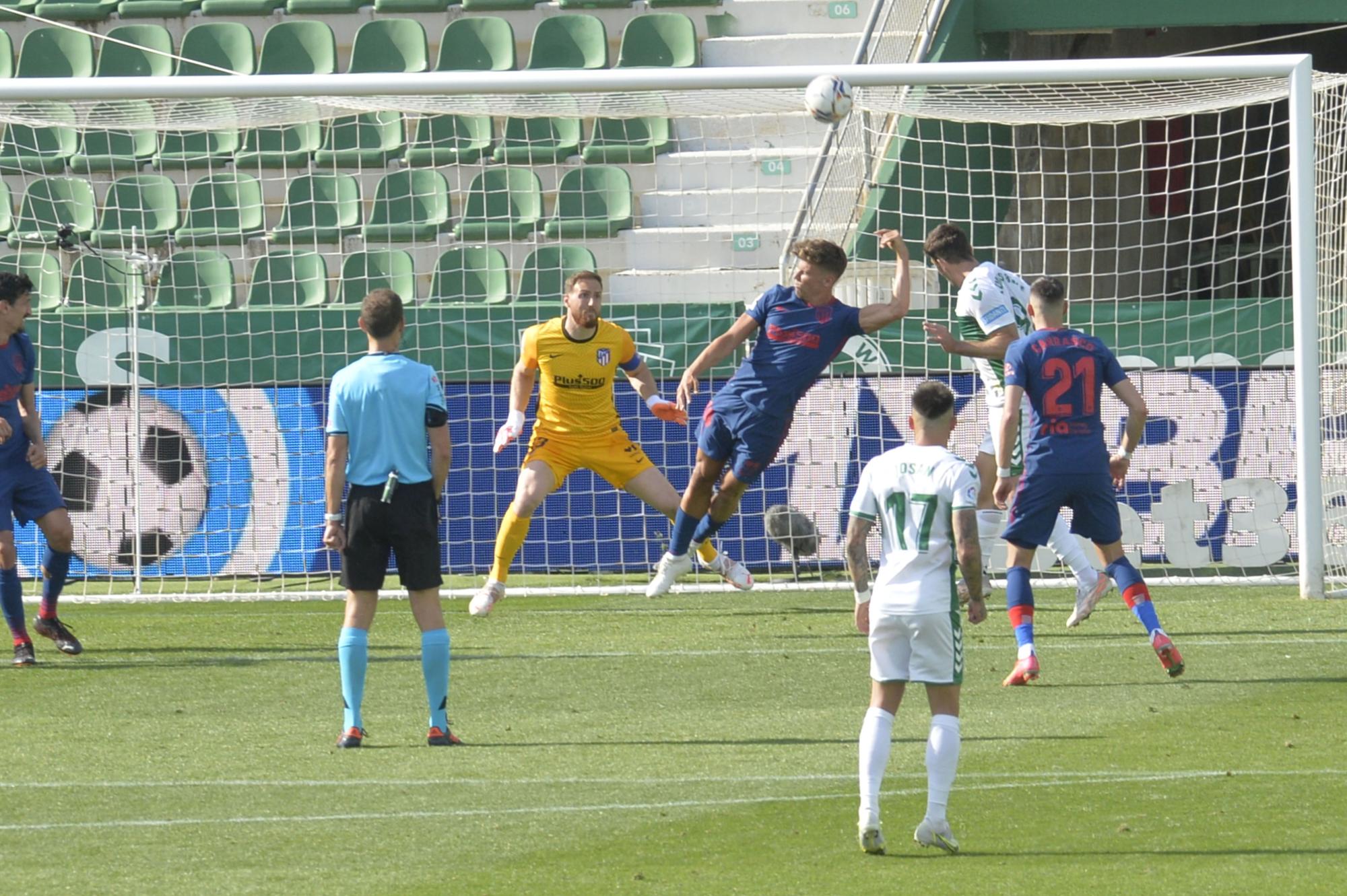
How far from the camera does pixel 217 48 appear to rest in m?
18.8

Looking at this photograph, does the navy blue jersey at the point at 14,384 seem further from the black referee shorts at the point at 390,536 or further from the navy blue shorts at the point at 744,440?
the navy blue shorts at the point at 744,440

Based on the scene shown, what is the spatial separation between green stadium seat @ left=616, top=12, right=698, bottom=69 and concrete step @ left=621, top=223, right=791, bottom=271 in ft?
7.51

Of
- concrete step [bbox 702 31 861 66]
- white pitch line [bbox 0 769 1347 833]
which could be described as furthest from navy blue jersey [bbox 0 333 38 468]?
concrete step [bbox 702 31 861 66]

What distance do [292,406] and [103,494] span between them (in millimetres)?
1600

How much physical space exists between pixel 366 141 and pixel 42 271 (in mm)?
3427

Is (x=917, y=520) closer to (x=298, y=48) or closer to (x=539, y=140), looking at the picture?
(x=539, y=140)

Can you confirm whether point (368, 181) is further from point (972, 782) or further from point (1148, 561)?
point (972, 782)

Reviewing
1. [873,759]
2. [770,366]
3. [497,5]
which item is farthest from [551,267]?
[873,759]

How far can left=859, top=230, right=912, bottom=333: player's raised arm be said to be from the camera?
897 centimetres

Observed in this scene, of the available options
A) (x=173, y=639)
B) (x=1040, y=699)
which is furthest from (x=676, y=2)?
(x=1040, y=699)

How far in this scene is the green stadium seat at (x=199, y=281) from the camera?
1628 centimetres

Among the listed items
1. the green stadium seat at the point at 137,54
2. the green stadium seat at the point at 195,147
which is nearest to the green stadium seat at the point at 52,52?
the green stadium seat at the point at 137,54

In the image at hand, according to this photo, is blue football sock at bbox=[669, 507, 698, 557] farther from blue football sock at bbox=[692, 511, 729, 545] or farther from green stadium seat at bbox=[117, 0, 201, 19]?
green stadium seat at bbox=[117, 0, 201, 19]

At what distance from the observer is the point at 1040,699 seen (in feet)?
25.8
